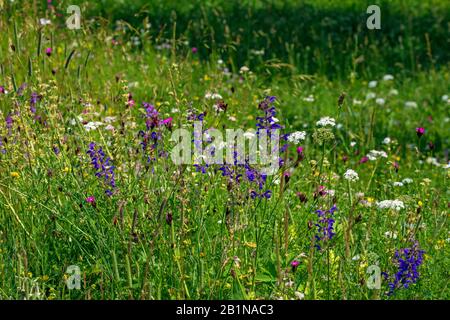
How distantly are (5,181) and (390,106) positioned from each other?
4.59m

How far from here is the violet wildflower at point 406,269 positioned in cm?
261

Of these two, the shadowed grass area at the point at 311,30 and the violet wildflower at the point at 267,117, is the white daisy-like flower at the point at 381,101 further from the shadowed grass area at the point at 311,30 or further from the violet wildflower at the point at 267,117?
the violet wildflower at the point at 267,117

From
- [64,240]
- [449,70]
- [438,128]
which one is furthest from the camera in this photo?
[449,70]

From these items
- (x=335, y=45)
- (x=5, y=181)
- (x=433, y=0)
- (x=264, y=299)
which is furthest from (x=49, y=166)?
(x=433, y=0)

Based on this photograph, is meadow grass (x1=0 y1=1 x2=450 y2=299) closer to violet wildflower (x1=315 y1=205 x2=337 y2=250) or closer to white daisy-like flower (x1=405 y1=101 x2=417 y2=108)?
violet wildflower (x1=315 y1=205 x2=337 y2=250)

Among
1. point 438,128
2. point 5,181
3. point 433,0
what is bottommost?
point 438,128

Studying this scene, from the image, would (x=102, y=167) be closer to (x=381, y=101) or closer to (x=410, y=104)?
(x=381, y=101)

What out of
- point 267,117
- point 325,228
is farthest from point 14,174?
point 325,228

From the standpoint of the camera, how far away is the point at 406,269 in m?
2.64

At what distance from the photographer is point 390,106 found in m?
6.94

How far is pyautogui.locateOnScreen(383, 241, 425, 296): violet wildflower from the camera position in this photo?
8.57 feet

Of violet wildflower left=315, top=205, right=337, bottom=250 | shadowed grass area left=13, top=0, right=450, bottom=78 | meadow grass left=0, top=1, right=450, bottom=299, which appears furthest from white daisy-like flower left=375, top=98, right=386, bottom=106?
violet wildflower left=315, top=205, right=337, bottom=250

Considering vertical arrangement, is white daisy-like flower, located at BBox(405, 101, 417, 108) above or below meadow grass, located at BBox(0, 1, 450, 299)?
below
